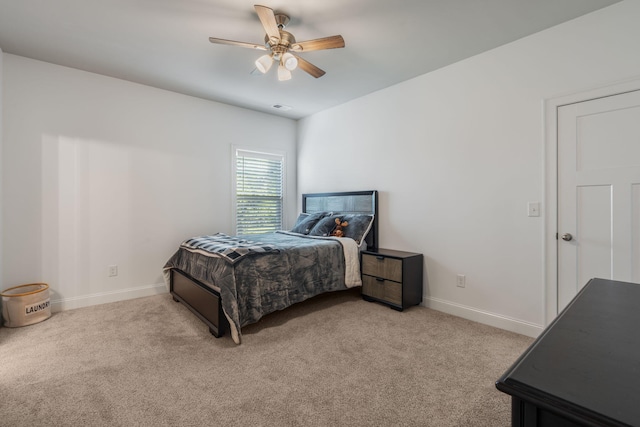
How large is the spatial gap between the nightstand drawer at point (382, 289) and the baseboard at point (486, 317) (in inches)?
17.0

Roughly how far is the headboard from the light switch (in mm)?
1645

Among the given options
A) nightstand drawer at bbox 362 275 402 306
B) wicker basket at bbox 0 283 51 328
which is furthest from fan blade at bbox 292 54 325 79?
wicker basket at bbox 0 283 51 328

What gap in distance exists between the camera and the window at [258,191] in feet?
14.9

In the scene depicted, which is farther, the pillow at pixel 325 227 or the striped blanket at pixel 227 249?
the pillow at pixel 325 227

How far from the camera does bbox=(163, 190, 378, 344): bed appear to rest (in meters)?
2.52

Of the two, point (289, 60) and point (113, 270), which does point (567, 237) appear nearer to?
point (289, 60)

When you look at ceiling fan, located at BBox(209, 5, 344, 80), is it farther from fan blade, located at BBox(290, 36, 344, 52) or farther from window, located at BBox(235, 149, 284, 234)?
window, located at BBox(235, 149, 284, 234)

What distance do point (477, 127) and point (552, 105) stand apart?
604 mm

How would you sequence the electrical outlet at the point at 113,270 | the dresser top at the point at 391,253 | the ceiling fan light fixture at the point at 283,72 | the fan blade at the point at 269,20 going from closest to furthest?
the fan blade at the point at 269,20 → the ceiling fan light fixture at the point at 283,72 → the dresser top at the point at 391,253 → the electrical outlet at the point at 113,270

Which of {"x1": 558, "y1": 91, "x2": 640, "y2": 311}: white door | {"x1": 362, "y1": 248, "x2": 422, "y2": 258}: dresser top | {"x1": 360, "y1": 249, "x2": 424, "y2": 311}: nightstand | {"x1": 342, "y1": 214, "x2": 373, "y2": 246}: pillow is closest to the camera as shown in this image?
{"x1": 558, "y1": 91, "x2": 640, "y2": 311}: white door

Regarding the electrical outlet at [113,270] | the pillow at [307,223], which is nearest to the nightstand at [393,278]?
the pillow at [307,223]

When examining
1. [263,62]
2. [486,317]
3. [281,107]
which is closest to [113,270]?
[263,62]

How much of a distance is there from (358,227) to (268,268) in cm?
144

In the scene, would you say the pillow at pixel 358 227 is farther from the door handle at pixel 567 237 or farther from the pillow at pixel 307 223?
the door handle at pixel 567 237
